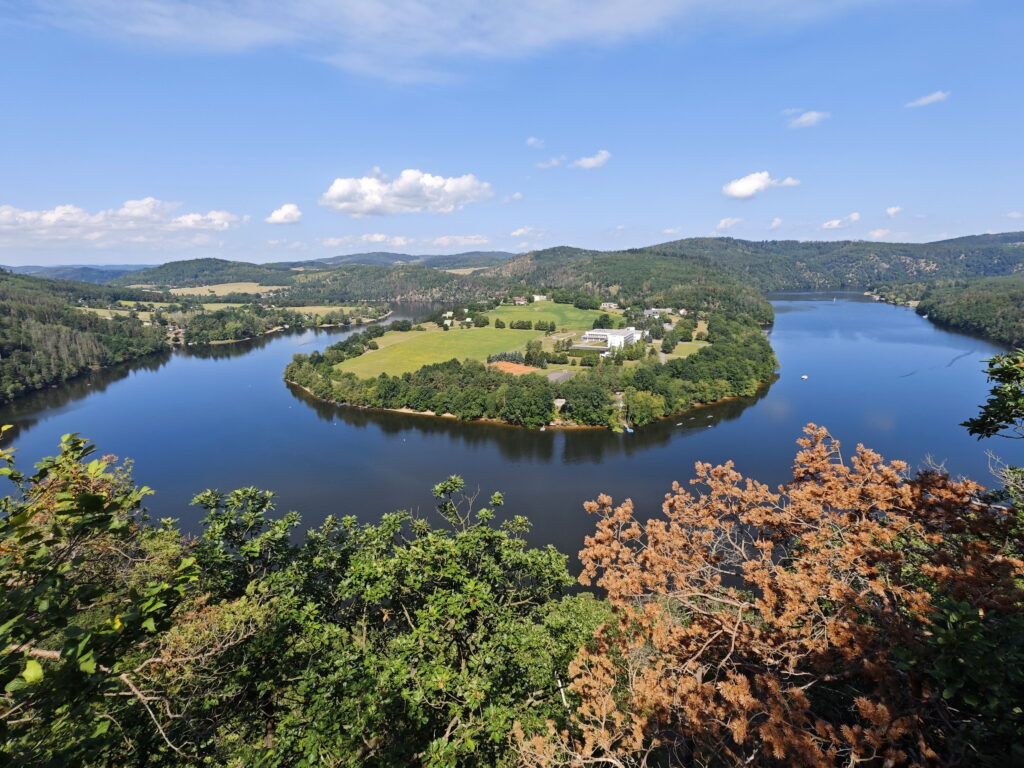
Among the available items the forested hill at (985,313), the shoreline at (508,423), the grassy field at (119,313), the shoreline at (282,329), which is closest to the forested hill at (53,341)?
the shoreline at (282,329)

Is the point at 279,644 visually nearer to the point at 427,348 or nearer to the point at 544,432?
the point at 544,432

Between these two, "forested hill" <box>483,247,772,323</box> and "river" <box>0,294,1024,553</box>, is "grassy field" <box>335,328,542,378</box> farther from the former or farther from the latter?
"forested hill" <box>483,247,772,323</box>

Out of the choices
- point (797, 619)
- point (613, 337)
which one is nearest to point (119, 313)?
point (613, 337)

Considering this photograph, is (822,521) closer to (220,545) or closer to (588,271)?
(220,545)

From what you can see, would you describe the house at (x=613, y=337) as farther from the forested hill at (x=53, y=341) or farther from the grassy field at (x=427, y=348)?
the forested hill at (x=53, y=341)

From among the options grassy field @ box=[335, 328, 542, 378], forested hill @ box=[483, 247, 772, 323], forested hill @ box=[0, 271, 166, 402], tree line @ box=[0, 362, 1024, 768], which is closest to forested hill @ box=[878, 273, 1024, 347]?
forested hill @ box=[483, 247, 772, 323]
